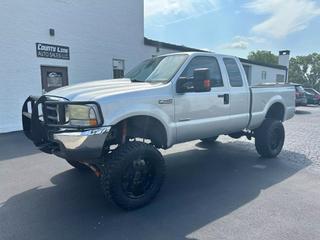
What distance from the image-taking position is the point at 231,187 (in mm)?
4539

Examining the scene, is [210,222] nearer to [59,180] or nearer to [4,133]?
[59,180]

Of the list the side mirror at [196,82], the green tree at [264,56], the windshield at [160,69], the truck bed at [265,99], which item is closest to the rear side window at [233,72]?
the truck bed at [265,99]

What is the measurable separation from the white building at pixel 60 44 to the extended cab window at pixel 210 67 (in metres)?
7.48

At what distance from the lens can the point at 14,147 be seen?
7383 mm

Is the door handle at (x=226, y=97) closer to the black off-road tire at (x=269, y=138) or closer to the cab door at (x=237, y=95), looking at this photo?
the cab door at (x=237, y=95)

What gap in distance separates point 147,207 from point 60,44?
8.83 m

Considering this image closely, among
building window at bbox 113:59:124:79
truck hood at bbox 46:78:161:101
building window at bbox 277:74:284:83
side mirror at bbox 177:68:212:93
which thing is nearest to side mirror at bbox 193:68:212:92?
side mirror at bbox 177:68:212:93

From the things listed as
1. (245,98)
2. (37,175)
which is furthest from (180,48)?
(37,175)

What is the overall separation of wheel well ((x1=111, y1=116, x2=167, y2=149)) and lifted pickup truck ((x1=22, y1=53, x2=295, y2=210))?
0.01 metres

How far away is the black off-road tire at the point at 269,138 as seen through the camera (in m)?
6.04

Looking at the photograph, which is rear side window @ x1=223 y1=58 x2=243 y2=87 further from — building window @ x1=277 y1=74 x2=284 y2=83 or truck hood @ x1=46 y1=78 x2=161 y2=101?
building window @ x1=277 y1=74 x2=284 y2=83

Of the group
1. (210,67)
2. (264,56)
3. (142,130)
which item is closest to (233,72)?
(210,67)

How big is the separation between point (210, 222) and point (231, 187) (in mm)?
1264

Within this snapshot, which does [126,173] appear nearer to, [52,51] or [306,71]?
[52,51]
